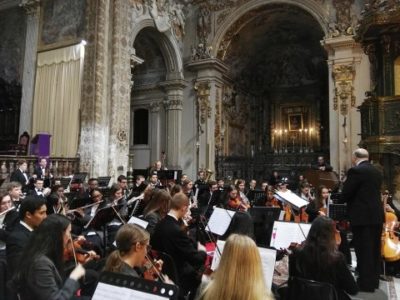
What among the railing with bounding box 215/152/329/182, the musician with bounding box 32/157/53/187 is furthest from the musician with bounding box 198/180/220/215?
the railing with bounding box 215/152/329/182

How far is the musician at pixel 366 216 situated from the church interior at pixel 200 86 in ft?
19.4

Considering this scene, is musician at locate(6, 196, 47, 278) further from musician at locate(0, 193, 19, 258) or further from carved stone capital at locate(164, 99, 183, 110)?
carved stone capital at locate(164, 99, 183, 110)

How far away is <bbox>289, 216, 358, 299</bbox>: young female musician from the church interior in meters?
7.90

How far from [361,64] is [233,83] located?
21.1ft

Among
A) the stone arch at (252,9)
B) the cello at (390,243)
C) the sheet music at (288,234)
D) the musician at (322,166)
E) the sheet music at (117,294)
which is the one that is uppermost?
the stone arch at (252,9)

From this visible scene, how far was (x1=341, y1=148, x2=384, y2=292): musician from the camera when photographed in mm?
4648

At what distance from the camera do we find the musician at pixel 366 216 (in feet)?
15.3

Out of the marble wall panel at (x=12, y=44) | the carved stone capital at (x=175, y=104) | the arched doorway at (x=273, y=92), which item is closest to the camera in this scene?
the marble wall panel at (x=12, y=44)

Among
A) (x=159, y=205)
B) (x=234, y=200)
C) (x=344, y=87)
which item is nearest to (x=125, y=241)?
(x=159, y=205)

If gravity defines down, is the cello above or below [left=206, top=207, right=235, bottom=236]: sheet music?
below

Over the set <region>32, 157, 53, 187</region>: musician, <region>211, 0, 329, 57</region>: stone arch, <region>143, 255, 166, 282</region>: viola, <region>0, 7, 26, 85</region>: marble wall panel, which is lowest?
<region>143, 255, 166, 282</region>: viola

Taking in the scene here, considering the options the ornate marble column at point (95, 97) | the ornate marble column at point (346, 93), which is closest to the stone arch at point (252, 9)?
the ornate marble column at point (346, 93)

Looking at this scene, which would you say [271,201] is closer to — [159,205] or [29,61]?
[159,205]

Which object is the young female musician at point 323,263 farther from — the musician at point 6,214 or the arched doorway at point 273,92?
the arched doorway at point 273,92
